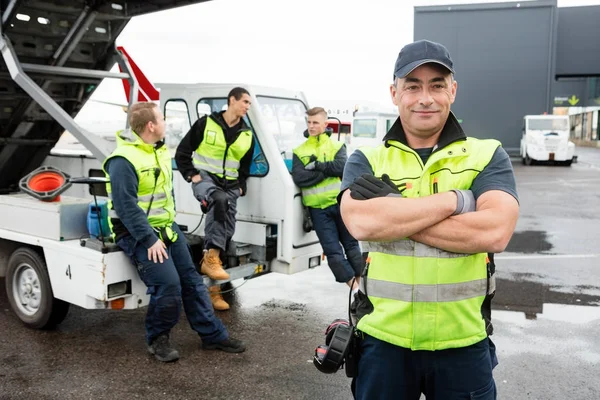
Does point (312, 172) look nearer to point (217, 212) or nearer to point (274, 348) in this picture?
point (217, 212)

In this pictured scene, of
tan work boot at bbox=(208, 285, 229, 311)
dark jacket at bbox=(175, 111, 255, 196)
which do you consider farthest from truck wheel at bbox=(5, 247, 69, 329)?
dark jacket at bbox=(175, 111, 255, 196)

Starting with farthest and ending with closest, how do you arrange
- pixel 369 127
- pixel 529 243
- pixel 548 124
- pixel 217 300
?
pixel 548 124
pixel 369 127
pixel 529 243
pixel 217 300

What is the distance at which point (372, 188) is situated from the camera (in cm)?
229

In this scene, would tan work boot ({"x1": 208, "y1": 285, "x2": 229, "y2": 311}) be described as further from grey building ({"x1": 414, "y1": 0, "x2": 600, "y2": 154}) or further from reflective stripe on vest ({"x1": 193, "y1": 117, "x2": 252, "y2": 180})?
grey building ({"x1": 414, "y1": 0, "x2": 600, "y2": 154})

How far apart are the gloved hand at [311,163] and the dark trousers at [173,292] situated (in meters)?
1.48

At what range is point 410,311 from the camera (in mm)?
2254

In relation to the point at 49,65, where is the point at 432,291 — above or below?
below

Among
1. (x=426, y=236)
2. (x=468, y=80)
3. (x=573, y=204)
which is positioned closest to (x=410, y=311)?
(x=426, y=236)

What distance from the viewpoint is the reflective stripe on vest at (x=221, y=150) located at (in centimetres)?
557

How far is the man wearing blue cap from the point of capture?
2.20 m

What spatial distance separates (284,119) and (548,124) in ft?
80.0

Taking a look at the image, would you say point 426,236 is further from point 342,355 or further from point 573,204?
point 573,204

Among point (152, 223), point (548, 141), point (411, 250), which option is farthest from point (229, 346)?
point (548, 141)

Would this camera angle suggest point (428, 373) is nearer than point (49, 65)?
Yes
